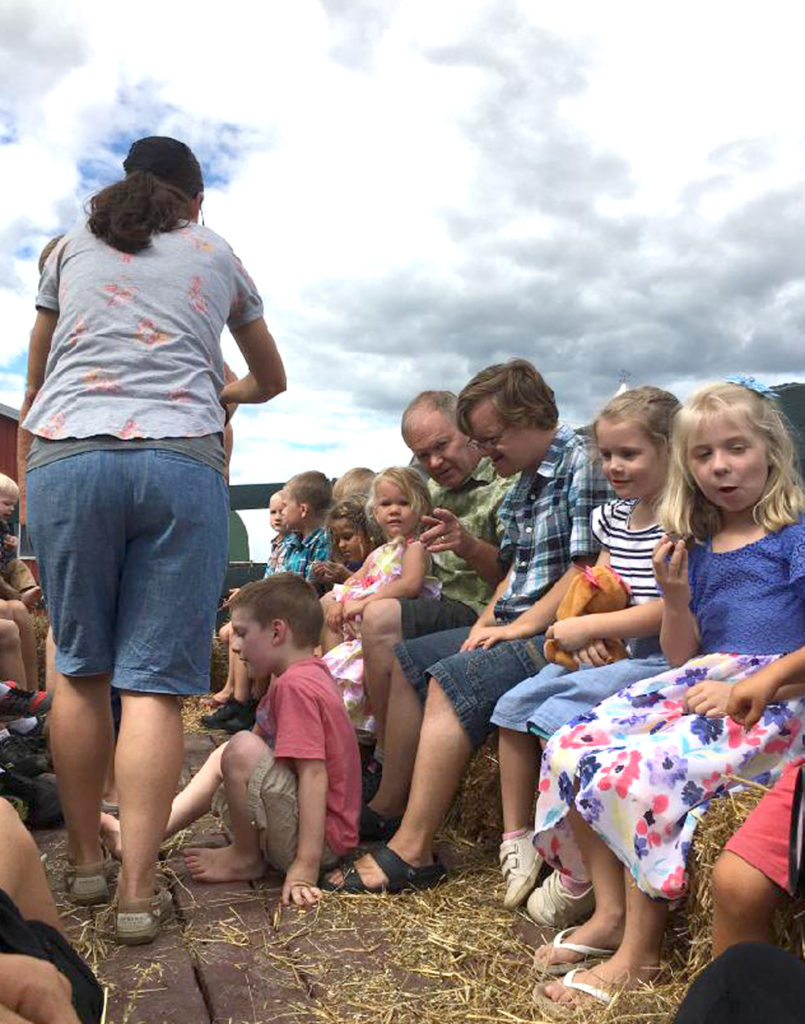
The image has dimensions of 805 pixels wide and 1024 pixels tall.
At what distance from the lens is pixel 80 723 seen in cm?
261

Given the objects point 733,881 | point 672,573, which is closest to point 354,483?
point 672,573

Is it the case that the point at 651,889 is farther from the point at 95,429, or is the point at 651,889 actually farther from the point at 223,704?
the point at 223,704

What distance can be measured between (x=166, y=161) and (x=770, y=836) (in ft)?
7.08

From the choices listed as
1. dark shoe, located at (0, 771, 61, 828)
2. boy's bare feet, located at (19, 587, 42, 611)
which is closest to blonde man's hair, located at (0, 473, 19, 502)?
boy's bare feet, located at (19, 587, 42, 611)

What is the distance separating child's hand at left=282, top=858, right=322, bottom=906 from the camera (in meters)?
2.70

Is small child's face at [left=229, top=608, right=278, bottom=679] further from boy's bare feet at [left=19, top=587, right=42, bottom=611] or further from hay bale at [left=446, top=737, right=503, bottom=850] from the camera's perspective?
boy's bare feet at [left=19, top=587, right=42, bottom=611]

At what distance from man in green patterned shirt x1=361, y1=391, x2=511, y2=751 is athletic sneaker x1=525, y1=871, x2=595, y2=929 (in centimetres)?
100

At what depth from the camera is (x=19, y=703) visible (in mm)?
5000

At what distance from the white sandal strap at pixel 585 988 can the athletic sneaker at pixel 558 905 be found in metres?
0.33

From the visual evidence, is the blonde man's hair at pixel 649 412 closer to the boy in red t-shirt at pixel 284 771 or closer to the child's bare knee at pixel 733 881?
the boy in red t-shirt at pixel 284 771

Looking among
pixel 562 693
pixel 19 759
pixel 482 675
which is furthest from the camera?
pixel 19 759

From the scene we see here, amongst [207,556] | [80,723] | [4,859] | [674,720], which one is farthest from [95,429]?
[674,720]

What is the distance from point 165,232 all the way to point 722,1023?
2156 millimetres

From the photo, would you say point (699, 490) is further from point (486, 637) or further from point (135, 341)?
point (135, 341)
